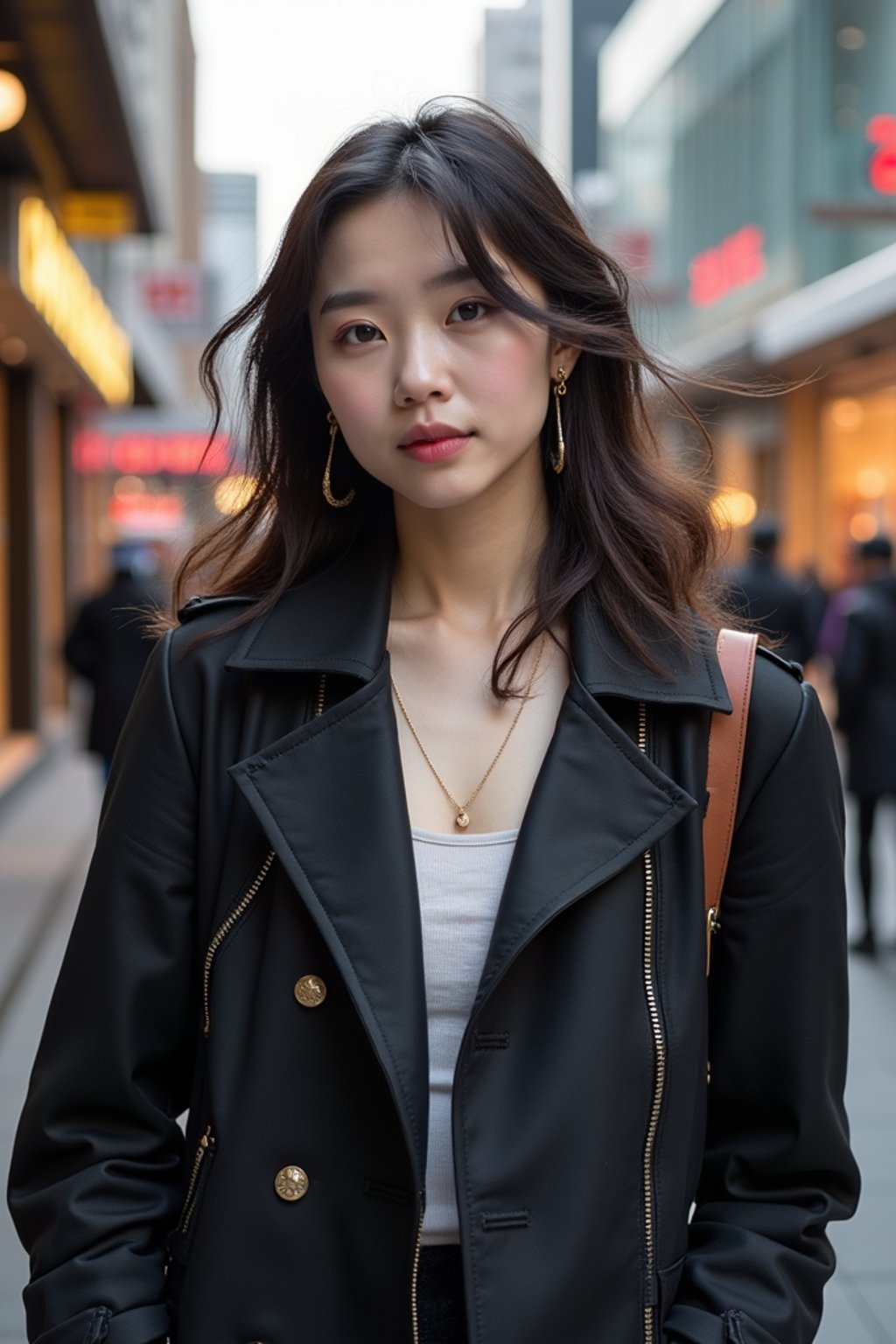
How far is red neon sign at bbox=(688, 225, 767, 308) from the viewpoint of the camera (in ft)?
80.4

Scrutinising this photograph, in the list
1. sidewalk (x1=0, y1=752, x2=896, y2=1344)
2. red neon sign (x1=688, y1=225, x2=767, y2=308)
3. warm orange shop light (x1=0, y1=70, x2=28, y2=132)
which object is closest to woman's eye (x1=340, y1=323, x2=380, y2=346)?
sidewalk (x1=0, y1=752, x2=896, y2=1344)

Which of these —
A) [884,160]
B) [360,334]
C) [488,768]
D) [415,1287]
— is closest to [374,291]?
[360,334]

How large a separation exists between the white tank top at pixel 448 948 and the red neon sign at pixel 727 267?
23413mm

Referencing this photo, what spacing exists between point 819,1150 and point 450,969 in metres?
0.45

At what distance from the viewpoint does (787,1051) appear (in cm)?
177

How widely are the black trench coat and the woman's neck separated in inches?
6.7

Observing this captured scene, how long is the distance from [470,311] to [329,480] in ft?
1.19

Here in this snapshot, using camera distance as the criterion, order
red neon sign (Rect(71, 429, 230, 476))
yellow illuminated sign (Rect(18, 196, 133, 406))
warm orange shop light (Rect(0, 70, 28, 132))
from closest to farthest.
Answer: warm orange shop light (Rect(0, 70, 28, 132)) < yellow illuminated sign (Rect(18, 196, 133, 406)) < red neon sign (Rect(71, 429, 230, 476))

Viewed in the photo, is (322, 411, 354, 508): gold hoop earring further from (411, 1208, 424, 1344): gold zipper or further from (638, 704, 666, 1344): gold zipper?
(411, 1208, 424, 1344): gold zipper

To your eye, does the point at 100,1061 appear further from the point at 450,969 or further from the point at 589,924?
the point at 589,924

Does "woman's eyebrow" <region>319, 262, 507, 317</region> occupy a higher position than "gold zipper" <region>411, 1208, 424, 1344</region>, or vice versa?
"woman's eyebrow" <region>319, 262, 507, 317</region>

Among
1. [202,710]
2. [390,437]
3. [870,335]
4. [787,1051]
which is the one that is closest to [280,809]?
[202,710]

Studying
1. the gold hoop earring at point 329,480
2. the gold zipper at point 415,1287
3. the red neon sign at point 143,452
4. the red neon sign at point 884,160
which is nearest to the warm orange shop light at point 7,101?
the gold hoop earring at point 329,480

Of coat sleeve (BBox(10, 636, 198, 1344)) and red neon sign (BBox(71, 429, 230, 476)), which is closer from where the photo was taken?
coat sleeve (BBox(10, 636, 198, 1344))
